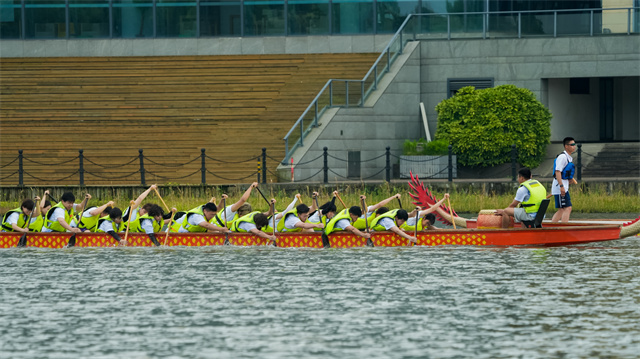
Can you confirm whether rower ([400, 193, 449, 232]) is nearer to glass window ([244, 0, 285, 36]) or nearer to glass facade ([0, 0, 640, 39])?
glass facade ([0, 0, 640, 39])

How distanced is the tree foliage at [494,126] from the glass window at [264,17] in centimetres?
900

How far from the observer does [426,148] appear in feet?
102

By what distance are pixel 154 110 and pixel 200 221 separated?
14807 mm

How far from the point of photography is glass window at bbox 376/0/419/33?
37188 millimetres

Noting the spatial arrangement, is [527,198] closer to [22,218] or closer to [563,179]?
[563,179]

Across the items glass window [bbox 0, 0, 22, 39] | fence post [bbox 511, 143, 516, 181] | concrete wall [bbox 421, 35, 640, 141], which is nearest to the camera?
fence post [bbox 511, 143, 516, 181]

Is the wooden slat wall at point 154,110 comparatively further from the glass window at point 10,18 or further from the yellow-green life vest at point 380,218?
the yellow-green life vest at point 380,218

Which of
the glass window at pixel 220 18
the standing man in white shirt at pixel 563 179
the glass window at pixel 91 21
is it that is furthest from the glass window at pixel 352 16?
the standing man in white shirt at pixel 563 179

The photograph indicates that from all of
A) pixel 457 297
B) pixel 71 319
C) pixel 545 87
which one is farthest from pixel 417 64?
pixel 71 319

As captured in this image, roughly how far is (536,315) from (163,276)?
6180 millimetres

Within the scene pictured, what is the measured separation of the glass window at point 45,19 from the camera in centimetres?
3922

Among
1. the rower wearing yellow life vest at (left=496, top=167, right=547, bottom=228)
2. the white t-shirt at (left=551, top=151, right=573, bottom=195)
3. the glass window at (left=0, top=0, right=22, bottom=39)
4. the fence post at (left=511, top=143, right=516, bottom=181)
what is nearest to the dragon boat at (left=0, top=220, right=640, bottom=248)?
the rower wearing yellow life vest at (left=496, top=167, right=547, bottom=228)

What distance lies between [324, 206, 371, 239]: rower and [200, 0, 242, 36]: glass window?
1968 centimetres

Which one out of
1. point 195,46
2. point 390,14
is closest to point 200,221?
point 390,14
